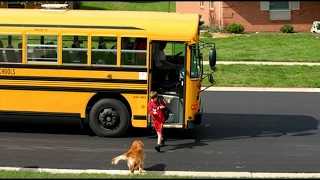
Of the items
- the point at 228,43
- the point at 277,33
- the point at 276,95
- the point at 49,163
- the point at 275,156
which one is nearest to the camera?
the point at 49,163

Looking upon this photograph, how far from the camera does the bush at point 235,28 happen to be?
32.8 meters

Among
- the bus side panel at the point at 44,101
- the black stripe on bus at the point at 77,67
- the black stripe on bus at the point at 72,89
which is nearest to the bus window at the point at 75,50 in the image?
the black stripe on bus at the point at 77,67

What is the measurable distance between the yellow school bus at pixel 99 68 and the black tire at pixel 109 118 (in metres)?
0.02

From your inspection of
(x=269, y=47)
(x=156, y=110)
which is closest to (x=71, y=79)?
(x=156, y=110)

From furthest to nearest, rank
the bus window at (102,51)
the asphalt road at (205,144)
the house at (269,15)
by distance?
1. the house at (269,15)
2. the bus window at (102,51)
3. the asphalt road at (205,144)

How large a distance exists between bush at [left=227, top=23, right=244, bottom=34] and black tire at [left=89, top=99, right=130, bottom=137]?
20.8 meters

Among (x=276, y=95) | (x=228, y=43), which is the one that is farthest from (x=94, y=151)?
(x=228, y=43)

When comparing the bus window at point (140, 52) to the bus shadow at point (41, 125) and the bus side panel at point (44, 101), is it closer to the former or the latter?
the bus side panel at point (44, 101)

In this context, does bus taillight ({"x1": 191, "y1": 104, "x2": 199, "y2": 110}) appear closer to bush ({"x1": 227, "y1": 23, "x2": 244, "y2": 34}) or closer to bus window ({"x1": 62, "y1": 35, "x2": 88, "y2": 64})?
bus window ({"x1": 62, "y1": 35, "x2": 88, "y2": 64})

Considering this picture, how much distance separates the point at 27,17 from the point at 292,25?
23380mm

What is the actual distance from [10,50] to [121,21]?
2536 mm

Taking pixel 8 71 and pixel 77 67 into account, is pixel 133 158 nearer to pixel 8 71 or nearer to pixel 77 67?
pixel 77 67

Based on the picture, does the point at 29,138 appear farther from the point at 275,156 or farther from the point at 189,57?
the point at 275,156

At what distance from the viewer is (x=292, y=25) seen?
33.9 meters
